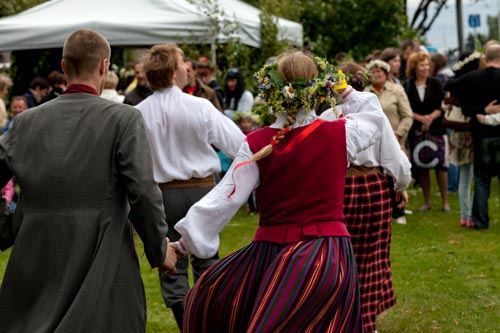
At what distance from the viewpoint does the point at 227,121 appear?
258 inches

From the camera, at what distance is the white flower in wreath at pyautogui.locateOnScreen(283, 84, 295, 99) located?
480 cm

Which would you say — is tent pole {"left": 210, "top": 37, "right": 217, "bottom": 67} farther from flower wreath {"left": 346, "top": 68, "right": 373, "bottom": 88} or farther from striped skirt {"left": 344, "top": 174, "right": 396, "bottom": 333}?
striped skirt {"left": 344, "top": 174, "right": 396, "bottom": 333}

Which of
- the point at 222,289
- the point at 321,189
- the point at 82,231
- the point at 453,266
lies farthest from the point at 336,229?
the point at 453,266

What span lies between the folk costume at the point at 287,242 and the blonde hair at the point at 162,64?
1.79m

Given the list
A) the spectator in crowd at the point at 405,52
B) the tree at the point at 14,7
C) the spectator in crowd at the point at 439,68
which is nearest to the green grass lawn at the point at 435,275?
the spectator in crowd at the point at 439,68

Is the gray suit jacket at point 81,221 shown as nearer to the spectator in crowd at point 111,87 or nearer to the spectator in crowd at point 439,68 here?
the spectator in crowd at point 111,87

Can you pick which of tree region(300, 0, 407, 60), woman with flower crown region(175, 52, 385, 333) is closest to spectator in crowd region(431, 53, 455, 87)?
tree region(300, 0, 407, 60)

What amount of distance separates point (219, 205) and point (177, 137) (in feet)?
5.80

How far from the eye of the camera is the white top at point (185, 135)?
21.3 feet

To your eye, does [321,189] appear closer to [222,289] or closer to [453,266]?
[222,289]

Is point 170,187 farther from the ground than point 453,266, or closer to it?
farther from the ground

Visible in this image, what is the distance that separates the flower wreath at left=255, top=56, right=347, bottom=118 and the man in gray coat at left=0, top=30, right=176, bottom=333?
90 cm

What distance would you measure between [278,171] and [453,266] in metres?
4.87

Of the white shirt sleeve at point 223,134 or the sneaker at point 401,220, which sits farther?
the sneaker at point 401,220
